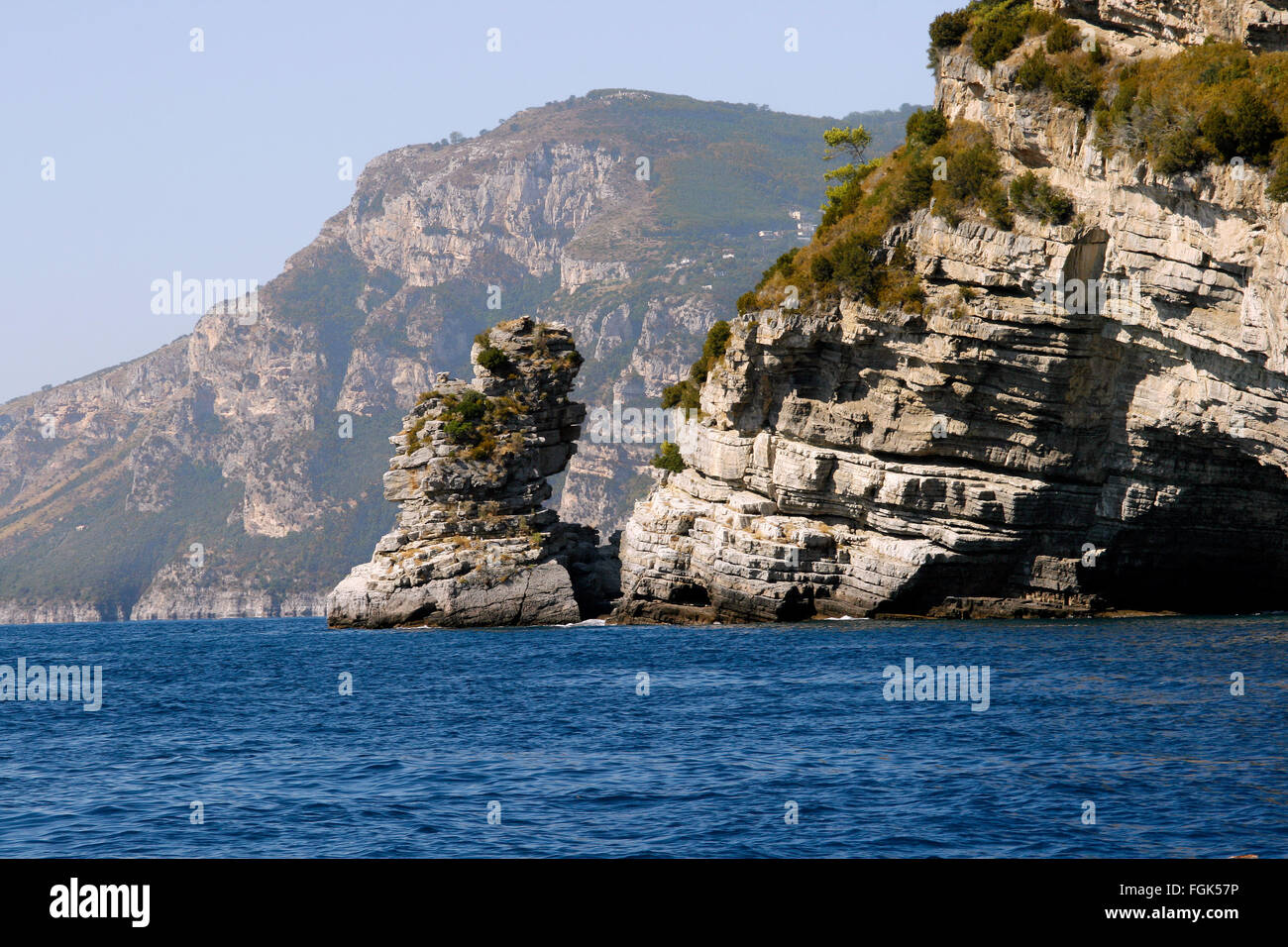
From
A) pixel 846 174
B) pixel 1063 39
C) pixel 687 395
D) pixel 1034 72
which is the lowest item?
pixel 687 395

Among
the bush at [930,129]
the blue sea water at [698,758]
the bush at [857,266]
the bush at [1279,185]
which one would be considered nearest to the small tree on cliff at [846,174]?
the bush at [930,129]

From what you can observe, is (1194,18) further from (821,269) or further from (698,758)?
(698,758)

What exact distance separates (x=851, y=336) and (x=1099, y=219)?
12693 millimetres

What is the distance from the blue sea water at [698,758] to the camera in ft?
64.3

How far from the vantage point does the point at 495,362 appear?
7569 centimetres

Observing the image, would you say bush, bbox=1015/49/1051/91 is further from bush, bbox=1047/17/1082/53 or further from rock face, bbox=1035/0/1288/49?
rock face, bbox=1035/0/1288/49

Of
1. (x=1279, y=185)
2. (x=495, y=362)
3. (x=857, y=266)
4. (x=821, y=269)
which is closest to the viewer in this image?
(x=1279, y=185)

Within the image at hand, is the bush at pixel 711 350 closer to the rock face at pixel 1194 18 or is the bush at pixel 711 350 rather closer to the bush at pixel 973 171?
the bush at pixel 973 171

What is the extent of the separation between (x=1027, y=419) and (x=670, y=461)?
29.4m

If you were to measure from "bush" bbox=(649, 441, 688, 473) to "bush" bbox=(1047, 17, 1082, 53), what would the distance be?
1321 inches

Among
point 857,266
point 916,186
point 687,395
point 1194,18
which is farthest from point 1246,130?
point 687,395

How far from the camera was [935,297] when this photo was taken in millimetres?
53812

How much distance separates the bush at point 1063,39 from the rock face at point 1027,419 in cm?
64
